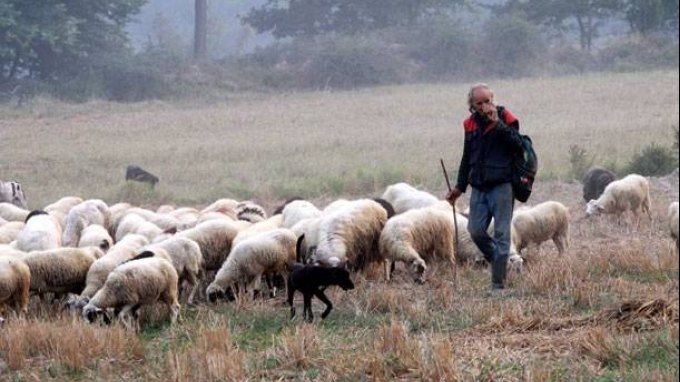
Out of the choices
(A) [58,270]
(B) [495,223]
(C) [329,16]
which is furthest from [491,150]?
(C) [329,16]

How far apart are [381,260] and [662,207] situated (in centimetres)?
631

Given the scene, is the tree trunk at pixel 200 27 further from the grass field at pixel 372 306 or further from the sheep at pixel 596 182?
the sheep at pixel 596 182

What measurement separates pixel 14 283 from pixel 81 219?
4428 millimetres

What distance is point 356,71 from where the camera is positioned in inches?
1727

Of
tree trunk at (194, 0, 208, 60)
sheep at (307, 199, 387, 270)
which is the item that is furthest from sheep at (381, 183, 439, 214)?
tree trunk at (194, 0, 208, 60)

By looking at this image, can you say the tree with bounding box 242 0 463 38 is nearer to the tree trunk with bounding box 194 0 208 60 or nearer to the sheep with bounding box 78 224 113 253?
the tree trunk with bounding box 194 0 208 60

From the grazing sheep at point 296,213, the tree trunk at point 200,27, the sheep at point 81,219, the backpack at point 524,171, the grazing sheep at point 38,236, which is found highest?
the tree trunk at point 200,27

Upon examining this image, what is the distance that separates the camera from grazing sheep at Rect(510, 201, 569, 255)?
12633 mm

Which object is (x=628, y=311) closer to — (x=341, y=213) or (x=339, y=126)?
(x=341, y=213)

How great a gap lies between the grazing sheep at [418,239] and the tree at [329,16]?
37481 millimetres

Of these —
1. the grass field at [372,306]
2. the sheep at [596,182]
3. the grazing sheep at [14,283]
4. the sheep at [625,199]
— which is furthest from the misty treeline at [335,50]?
the grazing sheep at [14,283]

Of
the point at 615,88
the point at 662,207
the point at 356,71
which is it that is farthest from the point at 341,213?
the point at 356,71

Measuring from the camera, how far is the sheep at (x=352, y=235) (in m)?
10.8

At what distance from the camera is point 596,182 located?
17.4m
